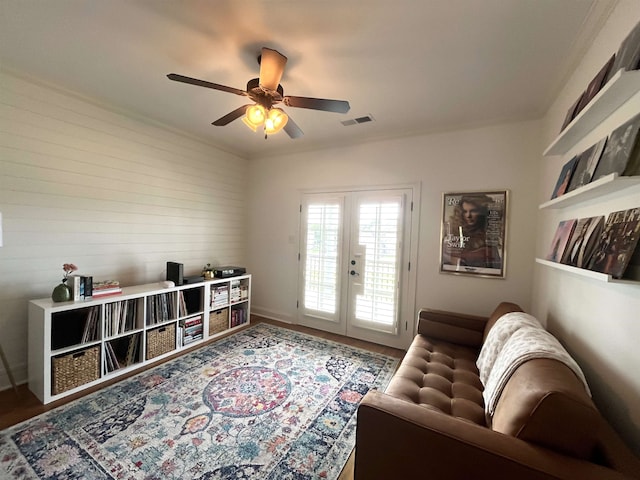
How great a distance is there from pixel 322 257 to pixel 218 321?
1603 mm

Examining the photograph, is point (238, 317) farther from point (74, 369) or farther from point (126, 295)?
point (74, 369)

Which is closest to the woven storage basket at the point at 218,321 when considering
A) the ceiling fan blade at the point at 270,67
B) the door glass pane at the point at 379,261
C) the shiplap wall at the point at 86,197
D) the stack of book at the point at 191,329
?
the stack of book at the point at 191,329

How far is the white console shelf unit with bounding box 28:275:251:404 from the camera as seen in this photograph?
2037mm

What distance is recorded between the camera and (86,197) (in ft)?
8.43

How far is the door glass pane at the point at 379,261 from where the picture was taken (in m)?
3.19

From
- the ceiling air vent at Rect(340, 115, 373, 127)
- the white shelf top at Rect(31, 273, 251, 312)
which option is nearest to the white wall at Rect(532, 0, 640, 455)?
the ceiling air vent at Rect(340, 115, 373, 127)

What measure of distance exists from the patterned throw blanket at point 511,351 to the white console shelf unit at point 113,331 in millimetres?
2901

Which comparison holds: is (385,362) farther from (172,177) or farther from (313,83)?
(172,177)

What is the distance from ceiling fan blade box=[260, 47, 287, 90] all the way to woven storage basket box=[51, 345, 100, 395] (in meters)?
2.61

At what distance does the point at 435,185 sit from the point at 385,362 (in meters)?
2.06

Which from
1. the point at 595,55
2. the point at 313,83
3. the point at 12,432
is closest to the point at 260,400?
the point at 12,432

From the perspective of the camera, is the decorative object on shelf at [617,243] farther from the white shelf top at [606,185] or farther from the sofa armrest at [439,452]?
the sofa armrest at [439,452]

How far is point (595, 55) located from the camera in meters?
1.54

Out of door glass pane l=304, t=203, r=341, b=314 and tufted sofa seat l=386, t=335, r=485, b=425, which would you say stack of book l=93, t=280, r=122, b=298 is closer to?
door glass pane l=304, t=203, r=341, b=314
